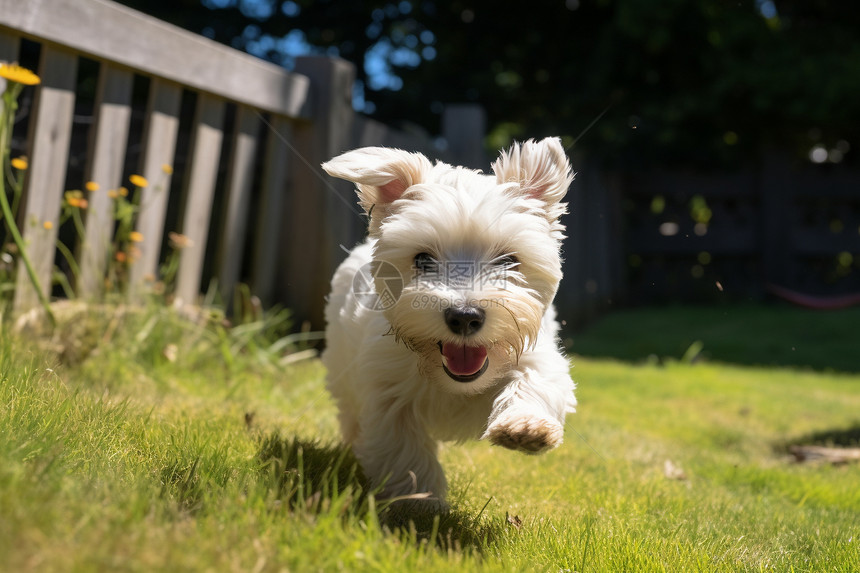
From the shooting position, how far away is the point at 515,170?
3.02 meters

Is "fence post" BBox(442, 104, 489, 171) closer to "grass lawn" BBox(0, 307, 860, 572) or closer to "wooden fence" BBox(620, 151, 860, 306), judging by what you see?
"grass lawn" BBox(0, 307, 860, 572)

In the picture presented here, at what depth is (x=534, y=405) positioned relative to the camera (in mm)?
2676

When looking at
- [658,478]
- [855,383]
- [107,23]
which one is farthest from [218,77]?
[855,383]

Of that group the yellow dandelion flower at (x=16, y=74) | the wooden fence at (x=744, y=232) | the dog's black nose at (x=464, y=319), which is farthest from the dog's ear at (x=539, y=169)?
the wooden fence at (x=744, y=232)

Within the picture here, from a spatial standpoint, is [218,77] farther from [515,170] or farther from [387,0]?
[387,0]

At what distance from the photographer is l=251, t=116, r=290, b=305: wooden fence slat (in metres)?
5.68

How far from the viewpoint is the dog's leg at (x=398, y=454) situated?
9.38 ft

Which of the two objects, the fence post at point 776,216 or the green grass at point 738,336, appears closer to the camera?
the green grass at point 738,336

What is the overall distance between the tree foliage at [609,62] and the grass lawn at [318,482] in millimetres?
5289

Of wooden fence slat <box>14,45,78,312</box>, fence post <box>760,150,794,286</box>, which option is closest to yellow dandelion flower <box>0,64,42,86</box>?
wooden fence slat <box>14,45,78,312</box>

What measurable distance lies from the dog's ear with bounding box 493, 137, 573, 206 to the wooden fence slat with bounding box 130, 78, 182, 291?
2.53 m

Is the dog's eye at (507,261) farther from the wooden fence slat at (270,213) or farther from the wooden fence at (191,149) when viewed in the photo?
the wooden fence slat at (270,213)

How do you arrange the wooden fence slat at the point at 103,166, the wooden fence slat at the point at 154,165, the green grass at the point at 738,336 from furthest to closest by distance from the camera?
1. the green grass at the point at 738,336
2. the wooden fence slat at the point at 154,165
3. the wooden fence slat at the point at 103,166

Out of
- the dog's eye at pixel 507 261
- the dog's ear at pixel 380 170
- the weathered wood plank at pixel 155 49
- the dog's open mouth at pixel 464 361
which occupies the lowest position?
the dog's open mouth at pixel 464 361
